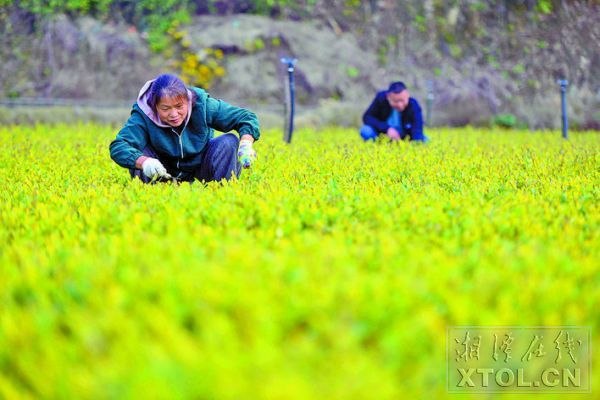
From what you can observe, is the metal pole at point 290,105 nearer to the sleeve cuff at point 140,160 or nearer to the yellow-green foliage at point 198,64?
the sleeve cuff at point 140,160

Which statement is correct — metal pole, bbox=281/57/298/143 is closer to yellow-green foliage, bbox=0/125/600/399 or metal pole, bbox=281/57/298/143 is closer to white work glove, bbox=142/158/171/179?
white work glove, bbox=142/158/171/179

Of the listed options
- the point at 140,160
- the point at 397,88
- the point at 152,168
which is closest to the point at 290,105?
the point at 397,88

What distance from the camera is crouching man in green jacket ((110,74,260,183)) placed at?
542 cm

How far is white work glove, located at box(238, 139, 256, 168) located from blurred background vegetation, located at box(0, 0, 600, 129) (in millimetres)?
9663

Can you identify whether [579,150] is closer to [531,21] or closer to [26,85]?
[531,21]

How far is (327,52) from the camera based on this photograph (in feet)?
59.4

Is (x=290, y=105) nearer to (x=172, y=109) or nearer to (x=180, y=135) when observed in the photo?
(x=180, y=135)

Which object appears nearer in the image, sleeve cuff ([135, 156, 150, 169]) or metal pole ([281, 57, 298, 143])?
sleeve cuff ([135, 156, 150, 169])

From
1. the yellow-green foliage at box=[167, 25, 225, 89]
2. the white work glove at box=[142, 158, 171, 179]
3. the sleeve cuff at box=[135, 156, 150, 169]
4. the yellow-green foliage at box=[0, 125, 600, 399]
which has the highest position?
the yellow-green foliage at box=[167, 25, 225, 89]

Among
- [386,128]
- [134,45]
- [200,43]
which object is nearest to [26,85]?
[134,45]

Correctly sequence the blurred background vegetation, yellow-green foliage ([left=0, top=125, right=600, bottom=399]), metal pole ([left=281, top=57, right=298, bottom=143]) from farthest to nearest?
the blurred background vegetation
metal pole ([left=281, top=57, right=298, bottom=143])
yellow-green foliage ([left=0, top=125, right=600, bottom=399])

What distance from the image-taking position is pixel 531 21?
18891mm

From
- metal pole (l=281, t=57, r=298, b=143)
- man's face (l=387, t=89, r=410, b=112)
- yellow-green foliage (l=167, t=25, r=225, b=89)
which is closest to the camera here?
man's face (l=387, t=89, r=410, b=112)

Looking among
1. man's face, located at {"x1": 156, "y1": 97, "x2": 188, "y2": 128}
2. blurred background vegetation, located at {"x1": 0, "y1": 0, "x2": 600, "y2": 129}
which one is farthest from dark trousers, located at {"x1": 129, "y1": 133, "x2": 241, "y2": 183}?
blurred background vegetation, located at {"x1": 0, "y1": 0, "x2": 600, "y2": 129}
